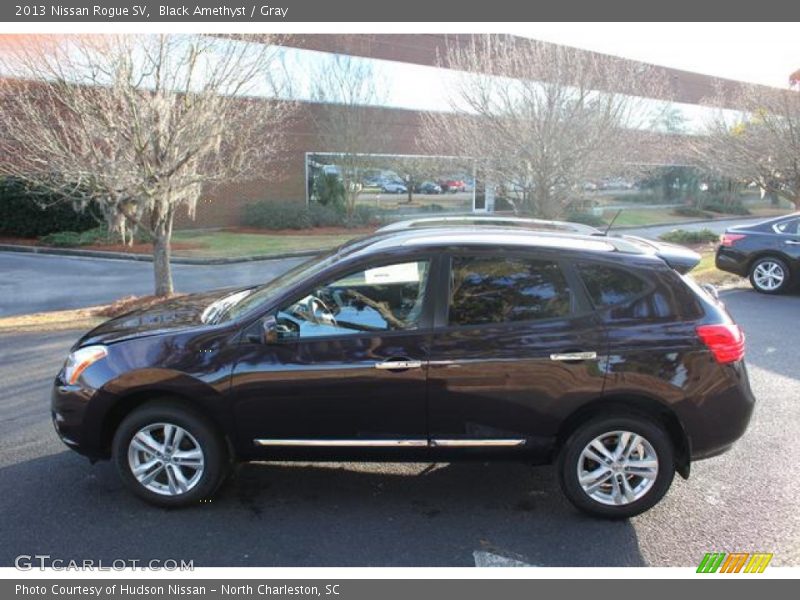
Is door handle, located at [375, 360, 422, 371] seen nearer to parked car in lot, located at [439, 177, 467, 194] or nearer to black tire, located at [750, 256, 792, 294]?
black tire, located at [750, 256, 792, 294]

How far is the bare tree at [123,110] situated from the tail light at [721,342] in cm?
753

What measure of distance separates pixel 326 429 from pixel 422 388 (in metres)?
0.62

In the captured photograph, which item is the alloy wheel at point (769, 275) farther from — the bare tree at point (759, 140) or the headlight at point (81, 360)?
the headlight at point (81, 360)

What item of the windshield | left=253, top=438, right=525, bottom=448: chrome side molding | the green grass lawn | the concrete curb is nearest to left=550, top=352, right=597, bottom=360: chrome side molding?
left=253, top=438, right=525, bottom=448: chrome side molding

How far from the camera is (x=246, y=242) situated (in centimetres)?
1930

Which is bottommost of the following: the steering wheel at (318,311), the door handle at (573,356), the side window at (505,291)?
the door handle at (573,356)

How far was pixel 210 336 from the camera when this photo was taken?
3.65m

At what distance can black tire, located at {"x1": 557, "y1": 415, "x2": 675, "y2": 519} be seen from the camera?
3.56m

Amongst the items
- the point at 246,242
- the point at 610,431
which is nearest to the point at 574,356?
the point at 610,431

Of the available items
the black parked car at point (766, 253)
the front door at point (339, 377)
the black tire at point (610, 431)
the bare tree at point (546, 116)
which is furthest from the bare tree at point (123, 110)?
the black parked car at point (766, 253)

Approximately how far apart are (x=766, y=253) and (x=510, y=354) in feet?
29.8

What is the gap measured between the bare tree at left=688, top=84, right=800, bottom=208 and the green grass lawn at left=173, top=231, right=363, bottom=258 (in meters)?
12.8

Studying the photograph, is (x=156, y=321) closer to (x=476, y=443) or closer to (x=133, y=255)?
(x=476, y=443)

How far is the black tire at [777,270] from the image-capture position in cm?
1038
